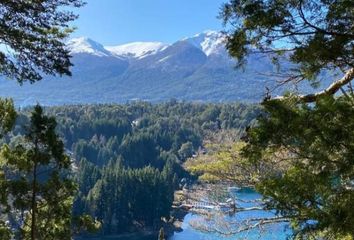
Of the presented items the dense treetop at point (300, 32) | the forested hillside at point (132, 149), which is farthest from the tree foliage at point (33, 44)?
the forested hillside at point (132, 149)

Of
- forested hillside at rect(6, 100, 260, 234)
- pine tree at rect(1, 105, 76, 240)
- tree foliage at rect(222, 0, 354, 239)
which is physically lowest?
forested hillside at rect(6, 100, 260, 234)

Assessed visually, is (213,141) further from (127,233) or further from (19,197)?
(127,233)

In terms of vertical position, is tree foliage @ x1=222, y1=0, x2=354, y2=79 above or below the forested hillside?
above

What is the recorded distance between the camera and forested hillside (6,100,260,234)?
67062 millimetres

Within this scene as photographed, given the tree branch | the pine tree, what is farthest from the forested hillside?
the tree branch

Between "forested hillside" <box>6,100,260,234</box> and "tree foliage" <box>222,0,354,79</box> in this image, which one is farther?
"forested hillside" <box>6,100,260,234</box>

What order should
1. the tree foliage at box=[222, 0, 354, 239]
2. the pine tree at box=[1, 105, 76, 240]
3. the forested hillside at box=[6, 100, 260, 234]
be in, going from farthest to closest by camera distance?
the forested hillside at box=[6, 100, 260, 234] < the pine tree at box=[1, 105, 76, 240] < the tree foliage at box=[222, 0, 354, 239]

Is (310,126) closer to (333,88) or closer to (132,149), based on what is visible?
(333,88)

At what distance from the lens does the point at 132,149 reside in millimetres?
110688

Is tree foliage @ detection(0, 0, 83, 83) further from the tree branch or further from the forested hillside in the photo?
the forested hillside

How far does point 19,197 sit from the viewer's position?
34.3ft

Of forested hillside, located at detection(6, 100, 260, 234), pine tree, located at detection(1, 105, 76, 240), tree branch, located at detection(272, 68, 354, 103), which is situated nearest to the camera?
tree branch, located at detection(272, 68, 354, 103)

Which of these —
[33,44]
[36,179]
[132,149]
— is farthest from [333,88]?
[132,149]

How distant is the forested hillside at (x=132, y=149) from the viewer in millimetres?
67062
